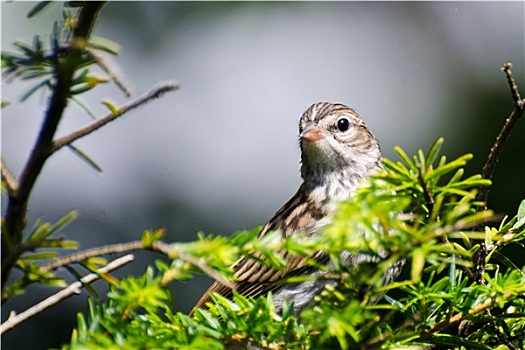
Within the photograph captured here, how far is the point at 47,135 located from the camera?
4.82 feet

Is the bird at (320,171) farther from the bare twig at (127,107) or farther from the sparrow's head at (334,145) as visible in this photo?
the bare twig at (127,107)

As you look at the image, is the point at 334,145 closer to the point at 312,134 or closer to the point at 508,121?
the point at 312,134

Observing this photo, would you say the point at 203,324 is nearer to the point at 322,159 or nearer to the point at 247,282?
the point at 247,282

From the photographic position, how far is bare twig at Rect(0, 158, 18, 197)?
1.44 metres

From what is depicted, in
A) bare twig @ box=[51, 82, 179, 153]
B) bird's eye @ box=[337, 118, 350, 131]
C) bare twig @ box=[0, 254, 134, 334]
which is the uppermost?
bare twig @ box=[51, 82, 179, 153]

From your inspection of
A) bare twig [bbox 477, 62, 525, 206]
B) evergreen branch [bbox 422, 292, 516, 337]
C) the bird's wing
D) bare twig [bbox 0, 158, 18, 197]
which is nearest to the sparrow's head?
the bird's wing

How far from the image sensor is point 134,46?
775 centimetres

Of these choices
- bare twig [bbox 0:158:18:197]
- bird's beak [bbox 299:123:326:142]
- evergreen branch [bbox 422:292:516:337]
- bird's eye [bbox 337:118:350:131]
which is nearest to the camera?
bare twig [bbox 0:158:18:197]

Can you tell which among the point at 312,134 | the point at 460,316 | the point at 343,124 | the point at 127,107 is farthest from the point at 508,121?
the point at 343,124

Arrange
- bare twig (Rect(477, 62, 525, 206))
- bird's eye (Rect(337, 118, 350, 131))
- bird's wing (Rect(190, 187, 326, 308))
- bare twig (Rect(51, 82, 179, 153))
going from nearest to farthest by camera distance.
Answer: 1. bare twig (Rect(51, 82, 179, 153))
2. bare twig (Rect(477, 62, 525, 206))
3. bird's wing (Rect(190, 187, 326, 308))
4. bird's eye (Rect(337, 118, 350, 131))

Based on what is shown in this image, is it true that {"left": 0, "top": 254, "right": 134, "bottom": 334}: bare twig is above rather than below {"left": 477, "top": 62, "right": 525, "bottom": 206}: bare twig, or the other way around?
below

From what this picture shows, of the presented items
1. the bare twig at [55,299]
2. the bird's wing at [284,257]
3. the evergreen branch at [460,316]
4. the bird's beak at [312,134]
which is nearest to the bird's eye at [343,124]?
→ the bird's beak at [312,134]

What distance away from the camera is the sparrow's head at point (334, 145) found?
15.1ft

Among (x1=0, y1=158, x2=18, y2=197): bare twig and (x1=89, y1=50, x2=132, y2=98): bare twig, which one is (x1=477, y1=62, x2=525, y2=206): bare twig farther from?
(x1=0, y1=158, x2=18, y2=197): bare twig
